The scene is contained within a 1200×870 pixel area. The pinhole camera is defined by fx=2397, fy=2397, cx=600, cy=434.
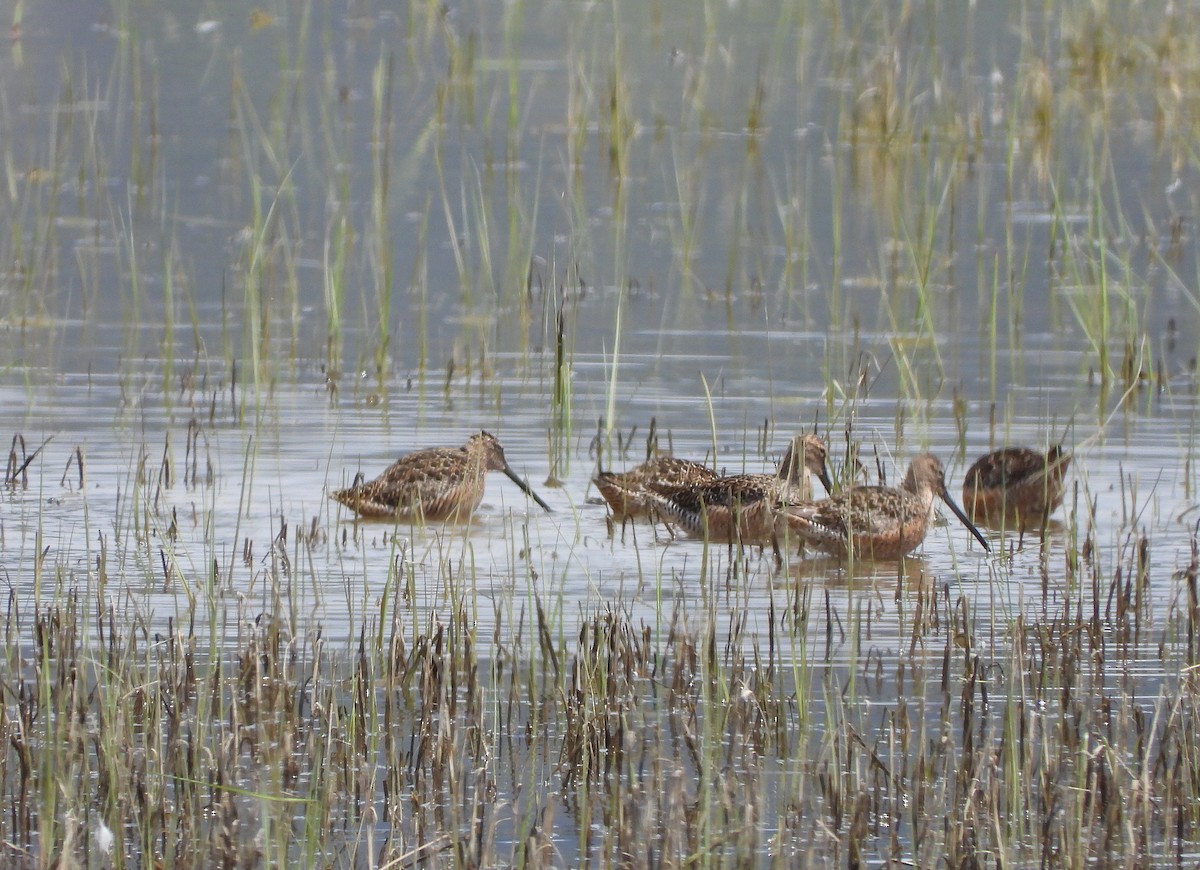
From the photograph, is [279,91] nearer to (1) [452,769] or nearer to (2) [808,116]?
(2) [808,116]

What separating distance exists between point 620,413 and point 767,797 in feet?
15.5

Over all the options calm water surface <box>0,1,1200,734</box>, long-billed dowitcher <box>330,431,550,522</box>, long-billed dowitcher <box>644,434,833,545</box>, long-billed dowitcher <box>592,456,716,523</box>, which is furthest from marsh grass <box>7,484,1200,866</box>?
long-billed dowitcher <box>592,456,716,523</box>

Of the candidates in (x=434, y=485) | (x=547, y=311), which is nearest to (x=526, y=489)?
(x=434, y=485)

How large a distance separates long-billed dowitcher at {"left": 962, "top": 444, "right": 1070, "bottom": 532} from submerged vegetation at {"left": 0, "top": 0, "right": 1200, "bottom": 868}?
0.41ft

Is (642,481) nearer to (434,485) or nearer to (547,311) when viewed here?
(434,485)

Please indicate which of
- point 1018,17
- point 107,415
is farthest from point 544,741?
point 1018,17

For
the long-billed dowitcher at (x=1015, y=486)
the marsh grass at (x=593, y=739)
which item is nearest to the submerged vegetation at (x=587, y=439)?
the marsh grass at (x=593, y=739)

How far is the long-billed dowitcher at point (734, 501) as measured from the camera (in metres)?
7.78

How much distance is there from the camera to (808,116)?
17.0m

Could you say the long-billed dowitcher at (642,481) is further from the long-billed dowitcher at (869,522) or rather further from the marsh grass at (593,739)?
the marsh grass at (593,739)

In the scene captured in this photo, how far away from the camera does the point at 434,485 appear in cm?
809

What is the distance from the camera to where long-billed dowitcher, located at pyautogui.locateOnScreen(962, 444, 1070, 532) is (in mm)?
8055

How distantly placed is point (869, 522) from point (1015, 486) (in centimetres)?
93

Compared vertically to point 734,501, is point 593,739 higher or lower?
lower
